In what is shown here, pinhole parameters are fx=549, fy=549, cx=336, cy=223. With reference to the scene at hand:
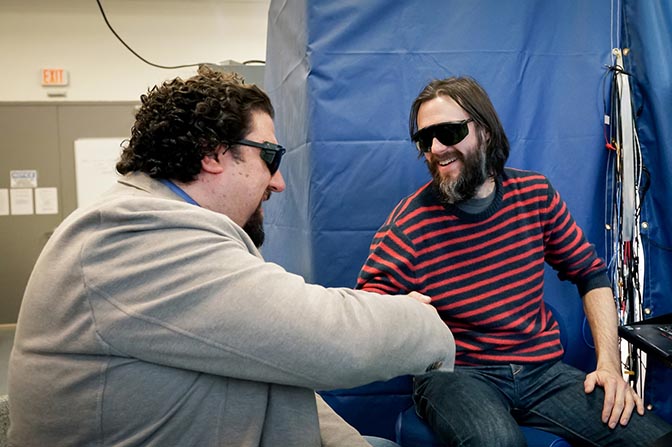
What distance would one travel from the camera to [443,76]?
1.95m

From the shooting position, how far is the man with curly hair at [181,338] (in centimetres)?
75

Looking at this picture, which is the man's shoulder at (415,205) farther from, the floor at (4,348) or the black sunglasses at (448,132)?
the floor at (4,348)

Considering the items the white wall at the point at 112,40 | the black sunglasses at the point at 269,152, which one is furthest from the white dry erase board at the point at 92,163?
the black sunglasses at the point at 269,152

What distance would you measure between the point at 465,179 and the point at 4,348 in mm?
4154

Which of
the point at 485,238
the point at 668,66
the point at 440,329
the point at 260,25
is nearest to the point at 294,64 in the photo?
the point at 485,238

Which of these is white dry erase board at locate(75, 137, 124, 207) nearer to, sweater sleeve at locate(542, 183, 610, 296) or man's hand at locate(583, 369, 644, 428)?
sweater sleeve at locate(542, 183, 610, 296)

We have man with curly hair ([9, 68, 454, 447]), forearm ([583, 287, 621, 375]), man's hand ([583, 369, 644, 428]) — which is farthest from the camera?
forearm ([583, 287, 621, 375])

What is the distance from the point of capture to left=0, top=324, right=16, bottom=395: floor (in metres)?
3.53

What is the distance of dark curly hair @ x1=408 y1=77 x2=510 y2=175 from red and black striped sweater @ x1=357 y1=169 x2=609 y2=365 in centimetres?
8

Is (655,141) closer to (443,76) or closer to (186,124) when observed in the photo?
(443,76)

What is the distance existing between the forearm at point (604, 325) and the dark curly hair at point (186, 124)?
1.08 m

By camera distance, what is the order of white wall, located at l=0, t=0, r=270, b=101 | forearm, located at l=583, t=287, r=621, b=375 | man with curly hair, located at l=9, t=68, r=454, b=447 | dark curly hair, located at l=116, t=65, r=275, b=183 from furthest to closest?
white wall, located at l=0, t=0, r=270, b=101, forearm, located at l=583, t=287, r=621, b=375, dark curly hair, located at l=116, t=65, r=275, b=183, man with curly hair, located at l=9, t=68, r=454, b=447

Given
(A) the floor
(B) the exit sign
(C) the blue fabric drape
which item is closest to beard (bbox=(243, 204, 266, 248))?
(C) the blue fabric drape

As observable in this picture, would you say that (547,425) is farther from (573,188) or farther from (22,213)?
(22,213)
